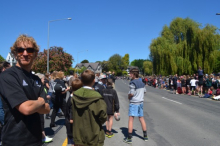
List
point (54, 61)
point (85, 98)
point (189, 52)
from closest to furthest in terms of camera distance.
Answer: point (85, 98), point (189, 52), point (54, 61)

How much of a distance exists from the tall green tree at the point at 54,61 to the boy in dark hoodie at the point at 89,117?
32.2 m

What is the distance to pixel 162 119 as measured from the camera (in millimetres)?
7906

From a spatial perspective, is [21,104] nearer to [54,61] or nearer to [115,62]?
[54,61]

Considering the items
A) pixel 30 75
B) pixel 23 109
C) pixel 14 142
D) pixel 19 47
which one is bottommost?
pixel 14 142

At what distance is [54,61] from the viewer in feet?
114

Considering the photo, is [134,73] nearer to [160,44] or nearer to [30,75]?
[30,75]

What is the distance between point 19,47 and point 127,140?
3733 millimetres

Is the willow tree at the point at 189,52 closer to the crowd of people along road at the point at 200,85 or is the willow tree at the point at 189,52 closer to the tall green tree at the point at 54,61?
the crowd of people along road at the point at 200,85

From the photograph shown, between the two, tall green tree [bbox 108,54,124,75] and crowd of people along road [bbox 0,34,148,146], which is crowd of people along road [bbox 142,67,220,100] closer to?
crowd of people along road [bbox 0,34,148,146]

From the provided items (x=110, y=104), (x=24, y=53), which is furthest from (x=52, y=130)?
(x=24, y=53)

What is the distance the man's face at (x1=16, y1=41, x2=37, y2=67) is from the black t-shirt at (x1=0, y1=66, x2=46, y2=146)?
0.43 ft

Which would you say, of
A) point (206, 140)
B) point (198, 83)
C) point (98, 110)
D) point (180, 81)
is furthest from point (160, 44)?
point (98, 110)

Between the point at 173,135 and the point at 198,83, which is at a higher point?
the point at 198,83

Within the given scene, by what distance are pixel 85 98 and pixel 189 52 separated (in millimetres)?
27078
